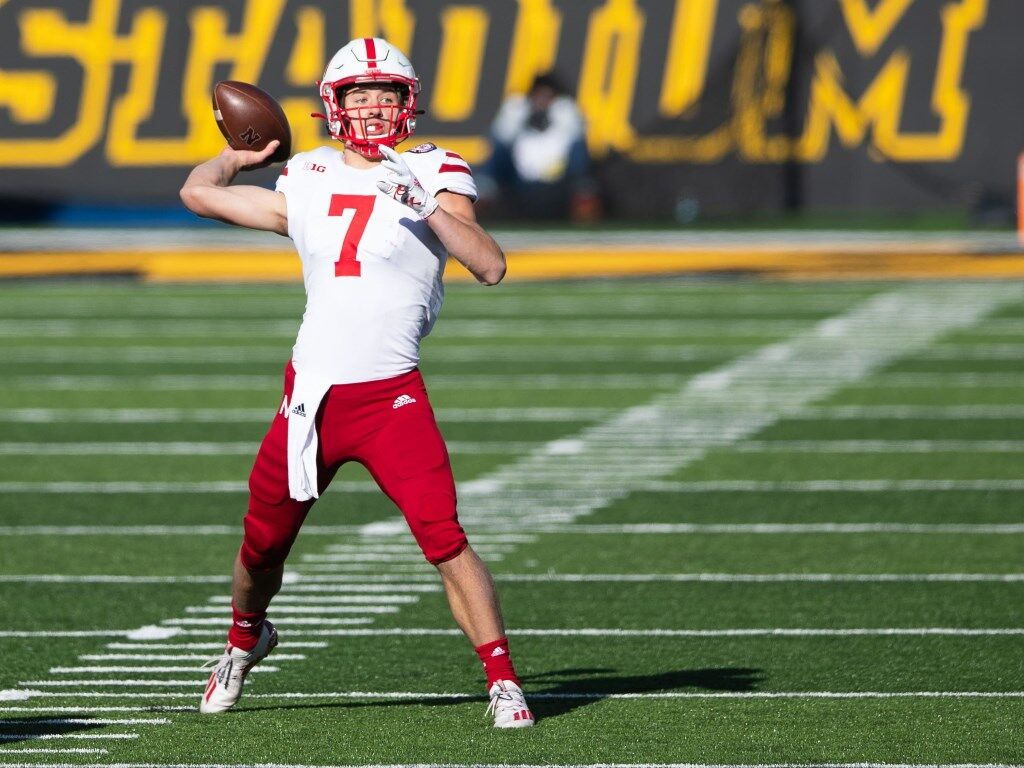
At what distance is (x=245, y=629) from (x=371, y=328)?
0.86 meters

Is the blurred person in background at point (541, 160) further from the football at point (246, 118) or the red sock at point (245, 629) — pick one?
the red sock at point (245, 629)

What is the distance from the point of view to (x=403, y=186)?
5293 millimetres

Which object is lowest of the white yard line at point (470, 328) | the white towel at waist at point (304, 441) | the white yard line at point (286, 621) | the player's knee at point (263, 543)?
the white yard line at point (470, 328)

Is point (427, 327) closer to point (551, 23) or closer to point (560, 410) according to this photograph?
point (560, 410)

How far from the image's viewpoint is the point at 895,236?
2425 centimetres

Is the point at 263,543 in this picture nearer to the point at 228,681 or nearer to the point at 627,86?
the point at 228,681

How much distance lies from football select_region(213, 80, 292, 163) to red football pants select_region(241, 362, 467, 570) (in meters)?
0.64

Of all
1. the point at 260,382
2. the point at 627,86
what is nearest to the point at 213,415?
the point at 260,382

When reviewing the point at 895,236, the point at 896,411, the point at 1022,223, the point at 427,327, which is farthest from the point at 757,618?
the point at 895,236

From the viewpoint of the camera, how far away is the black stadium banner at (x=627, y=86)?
24969 mm

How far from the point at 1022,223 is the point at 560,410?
31.1ft

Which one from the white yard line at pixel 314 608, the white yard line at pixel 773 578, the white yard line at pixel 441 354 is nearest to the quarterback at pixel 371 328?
the white yard line at pixel 314 608

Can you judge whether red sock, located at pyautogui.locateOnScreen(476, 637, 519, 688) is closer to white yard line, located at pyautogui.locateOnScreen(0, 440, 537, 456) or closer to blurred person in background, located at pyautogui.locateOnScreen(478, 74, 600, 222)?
white yard line, located at pyautogui.locateOnScreen(0, 440, 537, 456)

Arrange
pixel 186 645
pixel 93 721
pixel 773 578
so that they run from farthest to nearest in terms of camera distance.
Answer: pixel 773 578 < pixel 186 645 < pixel 93 721
